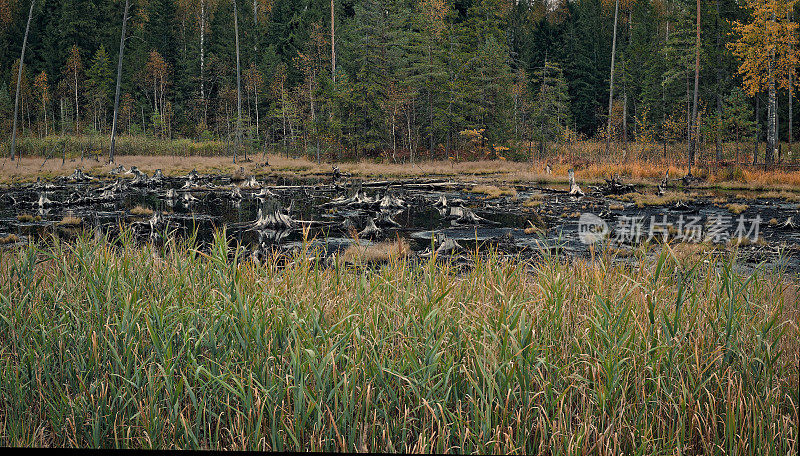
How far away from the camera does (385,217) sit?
7625mm

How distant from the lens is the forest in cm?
805

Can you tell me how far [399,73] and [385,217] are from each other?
13996 millimetres

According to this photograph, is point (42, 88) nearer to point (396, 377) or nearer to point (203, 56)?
point (203, 56)

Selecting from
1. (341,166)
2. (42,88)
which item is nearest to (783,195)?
(341,166)

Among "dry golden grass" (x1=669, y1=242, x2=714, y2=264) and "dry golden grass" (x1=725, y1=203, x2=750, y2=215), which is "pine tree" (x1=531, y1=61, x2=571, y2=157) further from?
"dry golden grass" (x1=669, y1=242, x2=714, y2=264)

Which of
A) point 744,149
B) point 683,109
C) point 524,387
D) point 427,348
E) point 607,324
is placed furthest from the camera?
point 683,109

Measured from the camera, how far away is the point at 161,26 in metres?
8.15

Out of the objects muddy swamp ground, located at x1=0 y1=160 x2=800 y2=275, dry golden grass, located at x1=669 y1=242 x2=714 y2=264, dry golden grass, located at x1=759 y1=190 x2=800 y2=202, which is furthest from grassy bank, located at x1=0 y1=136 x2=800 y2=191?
dry golden grass, located at x1=669 y1=242 x2=714 y2=264

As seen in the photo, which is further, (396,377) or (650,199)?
(650,199)

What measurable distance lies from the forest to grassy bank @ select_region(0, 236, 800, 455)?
6.14m

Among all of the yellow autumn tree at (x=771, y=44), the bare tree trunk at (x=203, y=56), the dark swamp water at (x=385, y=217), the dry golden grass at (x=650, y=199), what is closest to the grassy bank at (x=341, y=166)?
the dark swamp water at (x=385, y=217)

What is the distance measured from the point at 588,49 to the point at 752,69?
2285cm

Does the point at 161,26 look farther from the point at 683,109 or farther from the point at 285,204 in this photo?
the point at 683,109

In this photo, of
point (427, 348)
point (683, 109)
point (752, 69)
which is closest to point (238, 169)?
point (752, 69)
